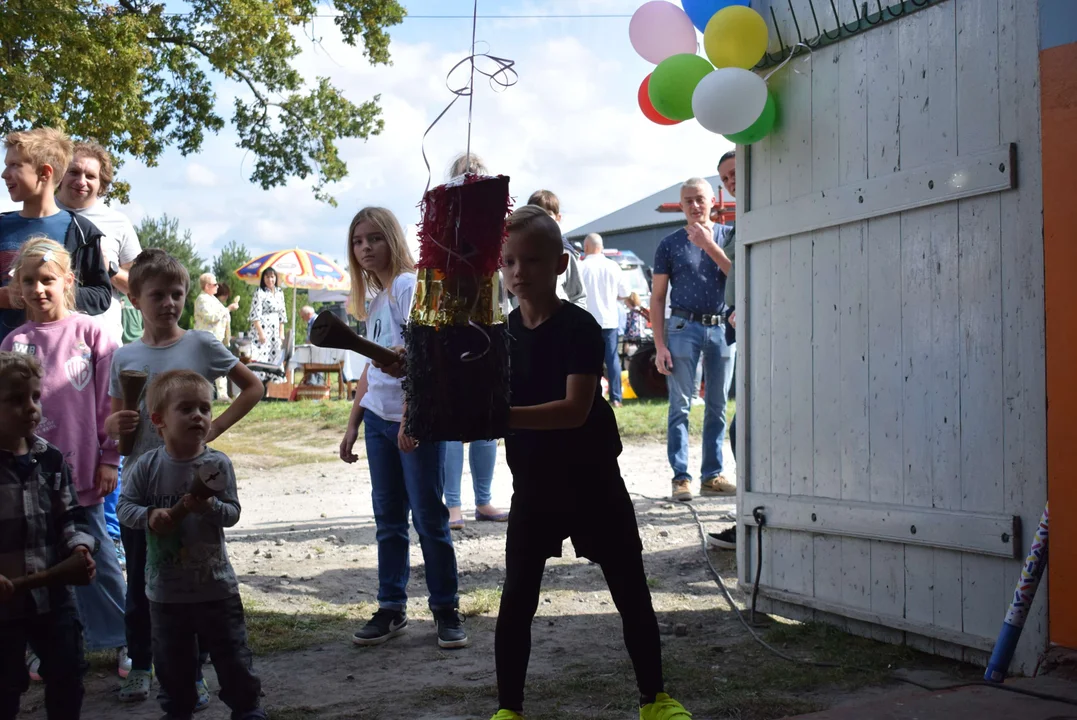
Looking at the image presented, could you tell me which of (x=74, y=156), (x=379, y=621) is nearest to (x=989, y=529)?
(x=379, y=621)

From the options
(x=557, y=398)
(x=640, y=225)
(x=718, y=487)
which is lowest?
(x=718, y=487)

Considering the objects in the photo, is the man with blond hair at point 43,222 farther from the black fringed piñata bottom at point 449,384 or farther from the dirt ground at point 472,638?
the black fringed piñata bottom at point 449,384

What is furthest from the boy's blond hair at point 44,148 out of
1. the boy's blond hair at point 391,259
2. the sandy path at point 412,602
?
the sandy path at point 412,602

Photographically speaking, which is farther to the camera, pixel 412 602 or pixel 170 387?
pixel 412 602

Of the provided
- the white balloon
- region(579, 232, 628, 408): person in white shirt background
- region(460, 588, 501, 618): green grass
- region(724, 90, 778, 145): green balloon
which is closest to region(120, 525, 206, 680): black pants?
region(460, 588, 501, 618): green grass

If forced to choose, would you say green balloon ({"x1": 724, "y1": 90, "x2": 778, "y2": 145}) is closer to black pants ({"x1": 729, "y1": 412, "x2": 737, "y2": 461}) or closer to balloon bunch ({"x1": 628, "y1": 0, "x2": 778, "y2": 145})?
balloon bunch ({"x1": 628, "y1": 0, "x2": 778, "y2": 145})

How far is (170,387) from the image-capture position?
10.00 feet

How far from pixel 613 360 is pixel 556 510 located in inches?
277

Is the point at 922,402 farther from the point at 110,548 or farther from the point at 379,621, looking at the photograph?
the point at 110,548

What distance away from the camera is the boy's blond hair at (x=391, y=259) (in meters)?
4.00

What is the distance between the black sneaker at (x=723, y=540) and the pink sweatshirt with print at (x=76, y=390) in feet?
10.1

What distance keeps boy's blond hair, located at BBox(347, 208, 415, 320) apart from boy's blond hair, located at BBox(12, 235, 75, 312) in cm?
100

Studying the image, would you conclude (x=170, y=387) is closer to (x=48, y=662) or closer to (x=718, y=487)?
(x=48, y=662)

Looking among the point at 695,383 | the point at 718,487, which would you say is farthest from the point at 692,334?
the point at 718,487
